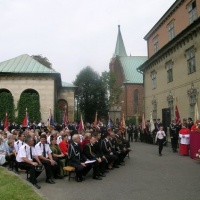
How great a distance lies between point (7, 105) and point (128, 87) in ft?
111

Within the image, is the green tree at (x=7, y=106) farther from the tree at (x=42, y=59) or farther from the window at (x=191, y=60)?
the tree at (x=42, y=59)

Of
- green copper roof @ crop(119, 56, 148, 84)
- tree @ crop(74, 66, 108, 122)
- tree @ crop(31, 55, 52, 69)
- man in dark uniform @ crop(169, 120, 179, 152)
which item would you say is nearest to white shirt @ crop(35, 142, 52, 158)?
man in dark uniform @ crop(169, 120, 179, 152)

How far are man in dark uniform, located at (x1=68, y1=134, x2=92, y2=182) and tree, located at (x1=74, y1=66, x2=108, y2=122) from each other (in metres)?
42.9

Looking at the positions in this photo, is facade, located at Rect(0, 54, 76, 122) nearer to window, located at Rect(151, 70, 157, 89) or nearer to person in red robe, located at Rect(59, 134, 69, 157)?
window, located at Rect(151, 70, 157, 89)

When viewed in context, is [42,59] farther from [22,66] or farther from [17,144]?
[17,144]

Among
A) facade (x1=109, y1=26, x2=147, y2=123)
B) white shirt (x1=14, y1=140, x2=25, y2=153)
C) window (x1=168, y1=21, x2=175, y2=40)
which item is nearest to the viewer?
white shirt (x1=14, y1=140, x2=25, y2=153)

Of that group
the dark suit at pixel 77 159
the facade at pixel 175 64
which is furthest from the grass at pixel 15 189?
the facade at pixel 175 64

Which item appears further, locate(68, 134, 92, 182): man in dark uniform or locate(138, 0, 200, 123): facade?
locate(138, 0, 200, 123): facade

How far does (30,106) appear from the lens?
32.8 metres

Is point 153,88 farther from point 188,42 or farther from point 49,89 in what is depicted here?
point 49,89

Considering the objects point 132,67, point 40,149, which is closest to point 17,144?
point 40,149

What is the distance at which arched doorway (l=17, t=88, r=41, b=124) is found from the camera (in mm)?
32500

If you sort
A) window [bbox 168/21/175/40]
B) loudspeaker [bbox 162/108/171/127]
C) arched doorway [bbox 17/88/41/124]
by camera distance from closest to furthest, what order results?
loudspeaker [bbox 162/108/171/127] → window [bbox 168/21/175/40] → arched doorway [bbox 17/88/41/124]

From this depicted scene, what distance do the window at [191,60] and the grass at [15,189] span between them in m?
18.2
